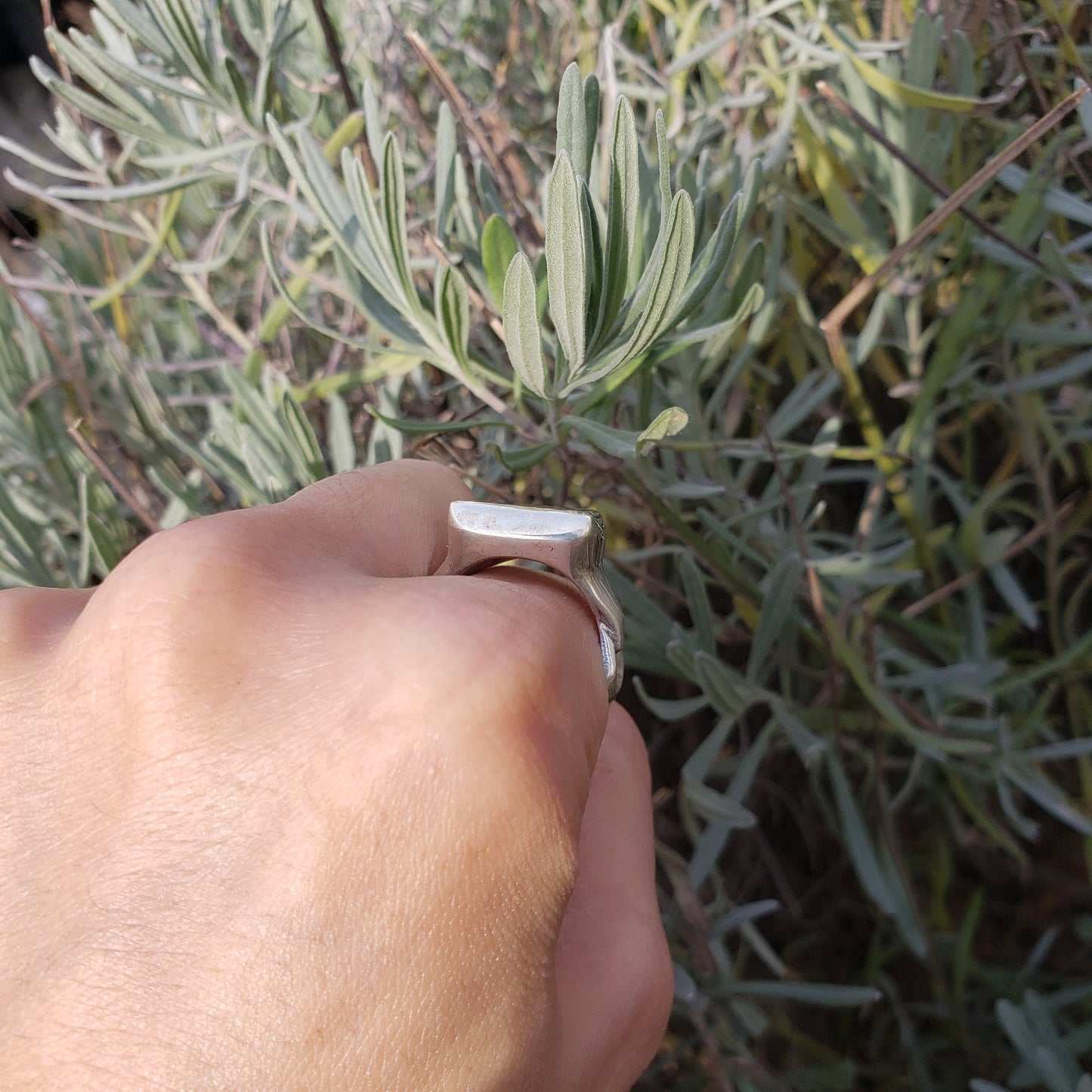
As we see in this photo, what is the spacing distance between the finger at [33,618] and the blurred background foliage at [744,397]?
24 cm

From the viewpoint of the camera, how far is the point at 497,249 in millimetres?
565

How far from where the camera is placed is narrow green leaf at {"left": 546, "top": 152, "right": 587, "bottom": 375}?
1.51 ft

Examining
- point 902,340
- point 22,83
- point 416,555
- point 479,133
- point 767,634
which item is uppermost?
point 22,83

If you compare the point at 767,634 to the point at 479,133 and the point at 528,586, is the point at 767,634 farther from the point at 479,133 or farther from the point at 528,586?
the point at 479,133

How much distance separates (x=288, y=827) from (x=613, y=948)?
24cm

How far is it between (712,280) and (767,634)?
34 cm

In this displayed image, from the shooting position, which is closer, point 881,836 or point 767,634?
point 767,634

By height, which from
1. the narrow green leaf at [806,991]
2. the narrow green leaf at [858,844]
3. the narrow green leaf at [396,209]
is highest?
the narrow green leaf at [396,209]

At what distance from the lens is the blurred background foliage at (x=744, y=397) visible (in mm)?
686

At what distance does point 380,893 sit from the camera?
14.9 inches

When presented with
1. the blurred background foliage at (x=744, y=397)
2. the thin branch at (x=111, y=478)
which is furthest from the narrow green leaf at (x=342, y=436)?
the thin branch at (x=111, y=478)

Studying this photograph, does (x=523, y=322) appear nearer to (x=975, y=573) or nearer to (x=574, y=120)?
(x=574, y=120)

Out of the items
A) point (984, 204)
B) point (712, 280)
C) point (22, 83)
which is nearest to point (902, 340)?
point (984, 204)

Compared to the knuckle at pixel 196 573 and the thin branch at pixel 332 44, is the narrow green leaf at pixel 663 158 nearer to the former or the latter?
the knuckle at pixel 196 573
